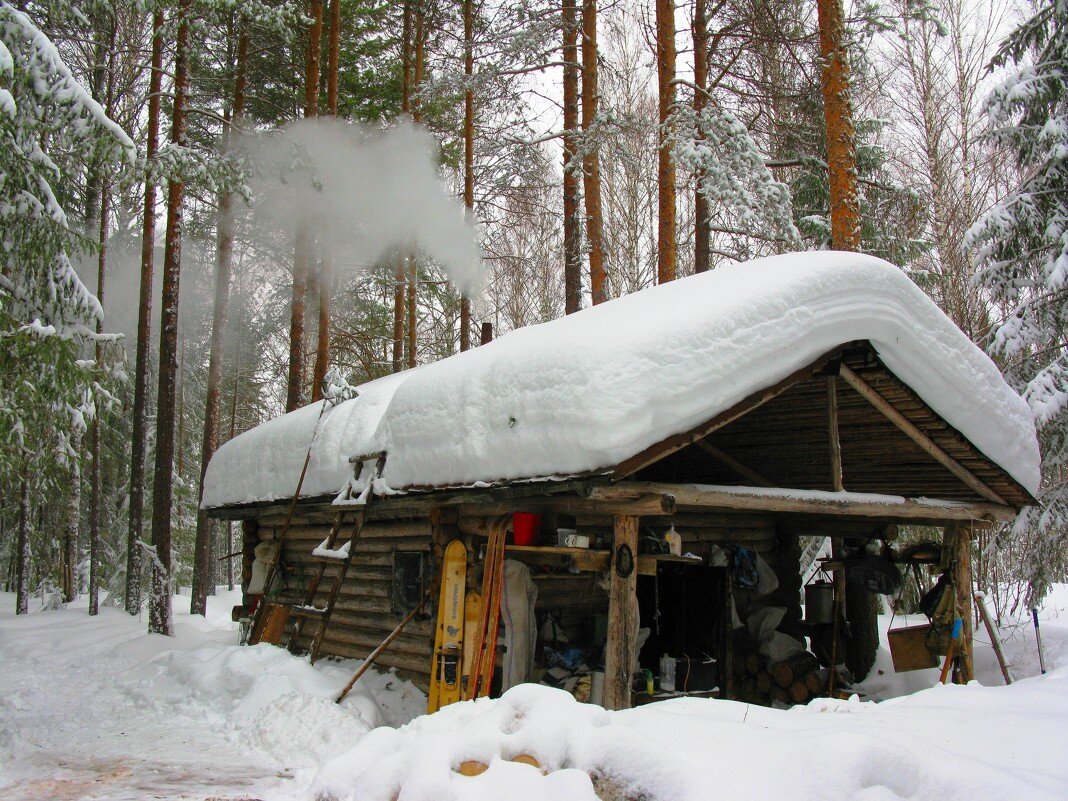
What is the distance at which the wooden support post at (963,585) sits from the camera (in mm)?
8570

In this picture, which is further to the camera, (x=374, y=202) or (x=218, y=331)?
(x=218, y=331)

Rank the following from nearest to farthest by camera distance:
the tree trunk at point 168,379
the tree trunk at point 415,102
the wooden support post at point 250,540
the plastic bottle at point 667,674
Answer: the plastic bottle at point 667,674 < the wooden support post at point 250,540 < the tree trunk at point 168,379 < the tree trunk at point 415,102

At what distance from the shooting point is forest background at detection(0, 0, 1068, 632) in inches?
395

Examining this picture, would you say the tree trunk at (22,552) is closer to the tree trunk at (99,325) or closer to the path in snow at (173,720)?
the tree trunk at (99,325)

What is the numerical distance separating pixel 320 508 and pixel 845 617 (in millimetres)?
7070

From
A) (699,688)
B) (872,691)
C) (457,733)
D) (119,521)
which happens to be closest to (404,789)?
(457,733)

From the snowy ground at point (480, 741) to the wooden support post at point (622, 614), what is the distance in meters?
1.46

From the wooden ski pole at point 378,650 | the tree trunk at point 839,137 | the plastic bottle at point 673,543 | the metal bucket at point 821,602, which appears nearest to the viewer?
the plastic bottle at point 673,543

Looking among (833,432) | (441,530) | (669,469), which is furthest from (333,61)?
(833,432)

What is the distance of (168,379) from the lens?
12.9 m

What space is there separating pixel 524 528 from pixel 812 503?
251 cm

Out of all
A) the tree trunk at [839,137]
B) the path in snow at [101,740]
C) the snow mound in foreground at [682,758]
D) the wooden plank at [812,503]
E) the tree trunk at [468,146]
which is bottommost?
the path in snow at [101,740]

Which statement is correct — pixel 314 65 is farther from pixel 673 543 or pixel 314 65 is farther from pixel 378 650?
pixel 673 543

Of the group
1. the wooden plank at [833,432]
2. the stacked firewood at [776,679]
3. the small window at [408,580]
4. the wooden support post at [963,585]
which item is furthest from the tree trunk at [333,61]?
the wooden support post at [963,585]
